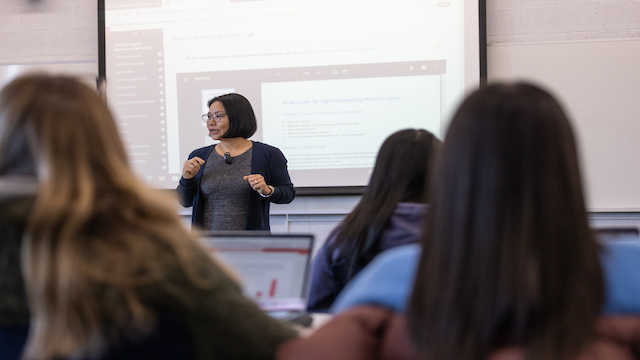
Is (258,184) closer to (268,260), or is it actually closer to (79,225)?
(268,260)

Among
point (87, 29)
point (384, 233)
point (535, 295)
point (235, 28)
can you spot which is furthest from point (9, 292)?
point (87, 29)

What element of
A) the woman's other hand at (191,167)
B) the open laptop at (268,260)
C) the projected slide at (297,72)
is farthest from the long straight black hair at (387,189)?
the projected slide at (297,72)

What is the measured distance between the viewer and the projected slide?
125 inches

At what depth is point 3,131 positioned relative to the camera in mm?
763

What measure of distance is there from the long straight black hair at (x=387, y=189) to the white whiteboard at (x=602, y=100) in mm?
1850

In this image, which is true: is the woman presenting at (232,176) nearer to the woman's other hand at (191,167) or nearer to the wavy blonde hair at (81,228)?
the woman's other hand at (191,167)

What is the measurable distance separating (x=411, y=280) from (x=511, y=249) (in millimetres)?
152

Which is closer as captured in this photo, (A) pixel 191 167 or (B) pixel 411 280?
(B) pixel 411 280

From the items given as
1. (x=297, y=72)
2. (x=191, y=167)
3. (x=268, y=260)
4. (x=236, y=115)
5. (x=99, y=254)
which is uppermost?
(x=297, y=72)

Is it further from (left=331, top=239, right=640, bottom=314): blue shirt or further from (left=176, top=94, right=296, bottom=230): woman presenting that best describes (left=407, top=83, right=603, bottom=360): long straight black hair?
(left=176, top=94, right=296, bottom=230): woman presenting

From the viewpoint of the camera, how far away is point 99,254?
2.30ft

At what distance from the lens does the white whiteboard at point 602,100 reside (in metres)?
3.04

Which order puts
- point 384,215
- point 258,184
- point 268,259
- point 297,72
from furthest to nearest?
point 297,72
point 258,184
point 384,215
point 268,259

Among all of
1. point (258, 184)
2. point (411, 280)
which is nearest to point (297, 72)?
point (258, 184)
